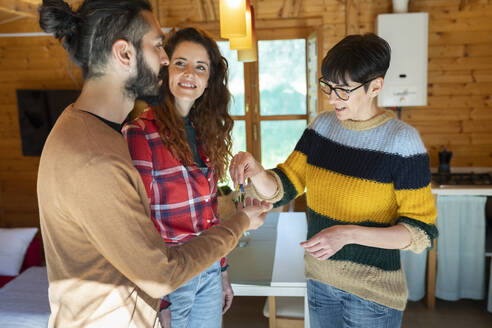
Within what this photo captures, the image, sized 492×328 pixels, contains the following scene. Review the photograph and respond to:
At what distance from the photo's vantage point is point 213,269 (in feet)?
4.97

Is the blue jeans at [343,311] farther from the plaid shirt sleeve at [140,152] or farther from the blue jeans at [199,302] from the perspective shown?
the plaid shirt sleeve at [140,152]

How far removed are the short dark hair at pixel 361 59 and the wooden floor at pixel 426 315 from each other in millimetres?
2262

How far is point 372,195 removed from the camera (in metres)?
1.32

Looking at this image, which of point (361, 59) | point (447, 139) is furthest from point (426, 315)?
point (361, 59)

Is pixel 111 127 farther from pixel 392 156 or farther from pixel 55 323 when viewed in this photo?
pixel 392 156

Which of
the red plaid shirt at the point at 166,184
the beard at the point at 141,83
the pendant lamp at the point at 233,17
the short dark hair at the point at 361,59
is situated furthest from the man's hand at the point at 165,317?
the pendant lamp at the point at 233,17

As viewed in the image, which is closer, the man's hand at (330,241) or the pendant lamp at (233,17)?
the man's hand at (330,241)

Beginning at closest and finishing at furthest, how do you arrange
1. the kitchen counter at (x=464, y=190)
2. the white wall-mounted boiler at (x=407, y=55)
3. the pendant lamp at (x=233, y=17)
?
the pendant lamp at (x=233, y=17) < the kitchen counter at (x=464, y=190) < the white wall-mounted boiler at (x=407, y=55)

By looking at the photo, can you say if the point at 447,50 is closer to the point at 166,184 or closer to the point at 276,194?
the point at 276,194

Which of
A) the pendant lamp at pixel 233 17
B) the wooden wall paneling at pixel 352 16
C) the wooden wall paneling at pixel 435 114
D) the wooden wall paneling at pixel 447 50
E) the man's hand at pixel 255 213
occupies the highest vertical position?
the wooden wall paneling at pixel 352 16

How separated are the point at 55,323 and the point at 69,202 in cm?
35

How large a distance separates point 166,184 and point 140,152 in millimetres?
142

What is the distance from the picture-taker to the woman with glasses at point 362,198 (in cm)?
126

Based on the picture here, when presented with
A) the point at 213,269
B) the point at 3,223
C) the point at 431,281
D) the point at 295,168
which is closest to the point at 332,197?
the point at 295,168
